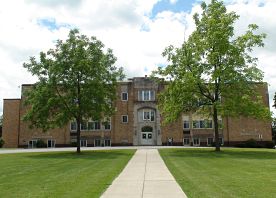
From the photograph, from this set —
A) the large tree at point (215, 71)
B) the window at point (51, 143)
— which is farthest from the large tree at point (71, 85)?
the window at point (51, 143)

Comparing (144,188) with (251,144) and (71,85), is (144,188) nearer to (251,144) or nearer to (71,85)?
(71,85)

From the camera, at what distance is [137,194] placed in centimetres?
1038

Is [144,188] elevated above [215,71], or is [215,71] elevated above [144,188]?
[215,71]

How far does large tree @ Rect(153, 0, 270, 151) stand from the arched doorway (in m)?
26.4

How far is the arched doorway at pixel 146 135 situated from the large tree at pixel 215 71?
26423 millimetres

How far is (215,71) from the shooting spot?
33156 millimetres

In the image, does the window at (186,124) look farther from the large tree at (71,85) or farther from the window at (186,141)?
the large tree at (71,85)

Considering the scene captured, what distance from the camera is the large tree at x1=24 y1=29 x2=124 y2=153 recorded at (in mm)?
35094

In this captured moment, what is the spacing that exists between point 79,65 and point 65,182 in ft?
73.7


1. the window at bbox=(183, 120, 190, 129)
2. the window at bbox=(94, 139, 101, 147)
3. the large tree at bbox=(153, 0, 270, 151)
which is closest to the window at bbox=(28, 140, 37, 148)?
the window at bbox=(94, 139, 101, 147)

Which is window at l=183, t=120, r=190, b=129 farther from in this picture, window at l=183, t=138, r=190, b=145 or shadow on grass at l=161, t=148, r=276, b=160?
shadow on grass at l=161, t=148, r=276, b=160

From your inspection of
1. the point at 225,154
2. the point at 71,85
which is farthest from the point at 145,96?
the point at 225,154

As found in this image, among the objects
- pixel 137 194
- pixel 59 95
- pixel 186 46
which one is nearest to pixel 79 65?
pixel 59 95

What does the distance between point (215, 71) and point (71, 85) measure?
13899 mm
